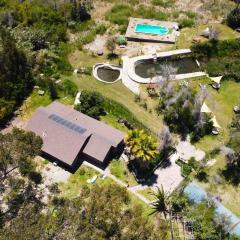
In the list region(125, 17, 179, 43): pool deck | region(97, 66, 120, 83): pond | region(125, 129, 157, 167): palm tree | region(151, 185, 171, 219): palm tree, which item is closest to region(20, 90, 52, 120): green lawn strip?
region(97, 66, 120, 83): pond

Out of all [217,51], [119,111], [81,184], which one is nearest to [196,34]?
[217,51]

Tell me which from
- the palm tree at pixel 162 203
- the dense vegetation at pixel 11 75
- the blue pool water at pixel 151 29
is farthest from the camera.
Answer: the blue pool water at pixel 151 29

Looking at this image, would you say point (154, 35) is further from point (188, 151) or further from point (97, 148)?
point (97, 148)

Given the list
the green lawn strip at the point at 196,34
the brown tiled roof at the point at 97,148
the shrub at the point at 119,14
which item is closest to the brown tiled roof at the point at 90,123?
the brown tiled roof at the point at 97,148

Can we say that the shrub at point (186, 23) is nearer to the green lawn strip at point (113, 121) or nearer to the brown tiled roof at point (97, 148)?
the green lawn strip at point (113, 121)

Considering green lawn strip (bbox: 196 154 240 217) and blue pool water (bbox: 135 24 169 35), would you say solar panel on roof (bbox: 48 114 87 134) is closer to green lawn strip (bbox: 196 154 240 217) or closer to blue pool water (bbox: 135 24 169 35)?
green lawn strip (bbox: 196 154 240 217)

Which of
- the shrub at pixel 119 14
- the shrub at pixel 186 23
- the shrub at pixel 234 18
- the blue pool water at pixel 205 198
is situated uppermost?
the shrub at pixel 234 18
